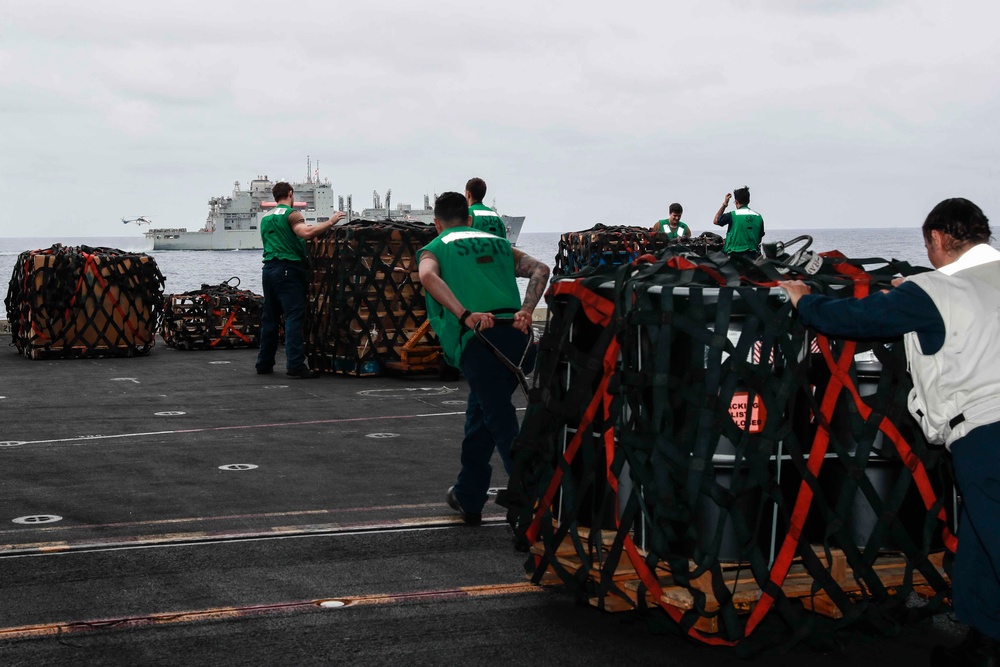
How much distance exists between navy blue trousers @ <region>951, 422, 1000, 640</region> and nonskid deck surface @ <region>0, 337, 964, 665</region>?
46 centimetres

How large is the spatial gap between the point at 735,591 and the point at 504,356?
233cm

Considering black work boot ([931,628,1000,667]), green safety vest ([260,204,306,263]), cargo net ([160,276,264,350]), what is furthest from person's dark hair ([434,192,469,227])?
cargo net ([160,276,264,350])

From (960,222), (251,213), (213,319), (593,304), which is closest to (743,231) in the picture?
(213,319)

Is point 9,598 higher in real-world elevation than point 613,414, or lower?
lower

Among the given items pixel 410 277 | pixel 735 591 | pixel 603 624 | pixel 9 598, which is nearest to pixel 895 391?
pixel 735 591

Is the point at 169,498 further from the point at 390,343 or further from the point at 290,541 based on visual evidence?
the point at 390,343

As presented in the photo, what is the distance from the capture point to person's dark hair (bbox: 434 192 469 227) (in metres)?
7.00

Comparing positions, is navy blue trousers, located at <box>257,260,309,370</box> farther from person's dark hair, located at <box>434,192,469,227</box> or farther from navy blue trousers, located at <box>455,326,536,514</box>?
navy blue trousers, located at <box>455,326,536,514</box>

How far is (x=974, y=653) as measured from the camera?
14.2ft

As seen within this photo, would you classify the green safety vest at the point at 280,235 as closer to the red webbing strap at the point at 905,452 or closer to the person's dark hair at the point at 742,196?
the person's dark hair at the point at 742,196

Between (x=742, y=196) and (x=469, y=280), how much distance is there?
11020mm

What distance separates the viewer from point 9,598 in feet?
17.8

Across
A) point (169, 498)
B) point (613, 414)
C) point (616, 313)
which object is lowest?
point (169, 498)

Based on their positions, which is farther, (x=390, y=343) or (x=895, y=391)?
(x=390, y=343)
